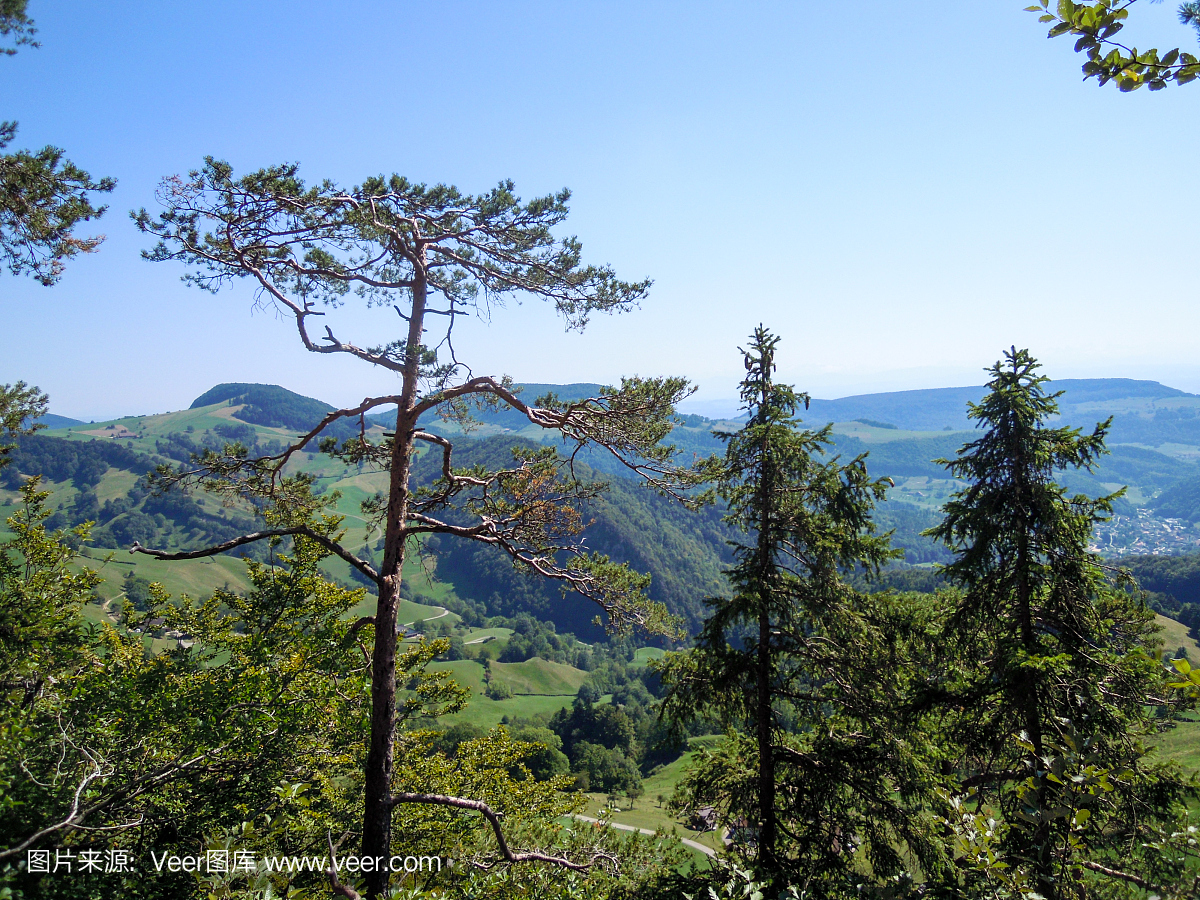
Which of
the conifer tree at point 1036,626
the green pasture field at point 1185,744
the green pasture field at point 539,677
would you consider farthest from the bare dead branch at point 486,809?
the green pasture field at point 539,677

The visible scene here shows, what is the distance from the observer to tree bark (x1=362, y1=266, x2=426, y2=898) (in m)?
7.48

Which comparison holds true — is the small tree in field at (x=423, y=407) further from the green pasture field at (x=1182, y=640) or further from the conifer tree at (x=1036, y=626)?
the green pasture field at (x=1182, y=640)

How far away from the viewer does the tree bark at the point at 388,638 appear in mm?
7484

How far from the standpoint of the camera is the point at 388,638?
8047 mm

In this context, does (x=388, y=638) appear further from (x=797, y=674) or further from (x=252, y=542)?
(x=797, y=674)

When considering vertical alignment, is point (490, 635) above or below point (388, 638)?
below

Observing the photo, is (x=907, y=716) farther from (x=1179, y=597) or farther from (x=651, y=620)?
(x=1179, y=597)

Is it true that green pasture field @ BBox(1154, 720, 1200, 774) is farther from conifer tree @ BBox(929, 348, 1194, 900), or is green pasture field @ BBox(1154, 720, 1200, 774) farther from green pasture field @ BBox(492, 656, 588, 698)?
green pasture field @ BBox(492, 656, 588, 698)

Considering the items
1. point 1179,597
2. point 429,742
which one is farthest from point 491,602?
point 429,742

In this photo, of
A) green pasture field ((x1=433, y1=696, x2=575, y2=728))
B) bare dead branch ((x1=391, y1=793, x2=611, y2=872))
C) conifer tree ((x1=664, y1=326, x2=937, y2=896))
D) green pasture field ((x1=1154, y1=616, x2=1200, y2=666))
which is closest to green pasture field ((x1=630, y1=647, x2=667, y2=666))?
green pasture field ((x1=433, y1=696, x2=575, y2=728))

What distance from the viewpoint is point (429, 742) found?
15.8m

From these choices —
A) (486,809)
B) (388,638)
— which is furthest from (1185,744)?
(388,638)

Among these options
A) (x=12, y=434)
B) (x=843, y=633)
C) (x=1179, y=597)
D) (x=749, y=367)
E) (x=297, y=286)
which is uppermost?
(x=297, y=286)

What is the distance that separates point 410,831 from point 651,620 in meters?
7.66
